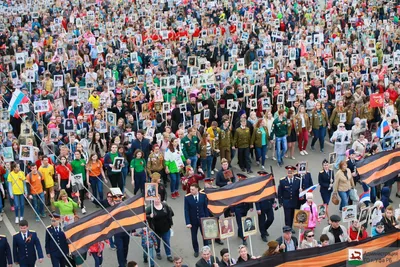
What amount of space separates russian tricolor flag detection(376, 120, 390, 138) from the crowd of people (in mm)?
83

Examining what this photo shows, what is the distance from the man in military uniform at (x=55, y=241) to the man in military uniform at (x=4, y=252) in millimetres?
692

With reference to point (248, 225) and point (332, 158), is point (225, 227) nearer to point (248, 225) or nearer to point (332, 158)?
point (248, 225)

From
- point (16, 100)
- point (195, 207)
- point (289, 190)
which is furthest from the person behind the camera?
point (16, 100)

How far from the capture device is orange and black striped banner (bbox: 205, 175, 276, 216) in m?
15.4

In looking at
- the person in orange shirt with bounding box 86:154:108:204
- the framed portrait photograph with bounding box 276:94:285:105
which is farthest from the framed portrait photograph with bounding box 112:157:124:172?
the framed portrait photograph with bounding box 276:94:285:105

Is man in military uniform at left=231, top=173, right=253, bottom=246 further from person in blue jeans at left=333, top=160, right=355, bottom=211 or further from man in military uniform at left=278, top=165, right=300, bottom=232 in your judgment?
person in blue jeans at left=333, top=160, right=355, bottom=211

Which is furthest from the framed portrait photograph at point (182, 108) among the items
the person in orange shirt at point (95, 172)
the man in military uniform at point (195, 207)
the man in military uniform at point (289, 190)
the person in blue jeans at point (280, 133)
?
the man in military uniform at point (195, 207)

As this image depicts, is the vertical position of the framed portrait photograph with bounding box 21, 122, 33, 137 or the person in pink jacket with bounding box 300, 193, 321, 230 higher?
the framed portrait photograph with bounding box 21, 122, 33, 137

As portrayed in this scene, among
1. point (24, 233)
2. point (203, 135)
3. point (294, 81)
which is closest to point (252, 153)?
point (203, 135)

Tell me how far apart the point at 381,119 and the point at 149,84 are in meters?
6.88

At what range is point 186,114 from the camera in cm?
2175

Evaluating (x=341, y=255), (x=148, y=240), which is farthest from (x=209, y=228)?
(x=341, y=255)

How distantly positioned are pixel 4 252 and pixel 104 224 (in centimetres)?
200

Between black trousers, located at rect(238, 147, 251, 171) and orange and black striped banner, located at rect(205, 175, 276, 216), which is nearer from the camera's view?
orange and black striped banner, located at rect(205, 175, 276, 216)
